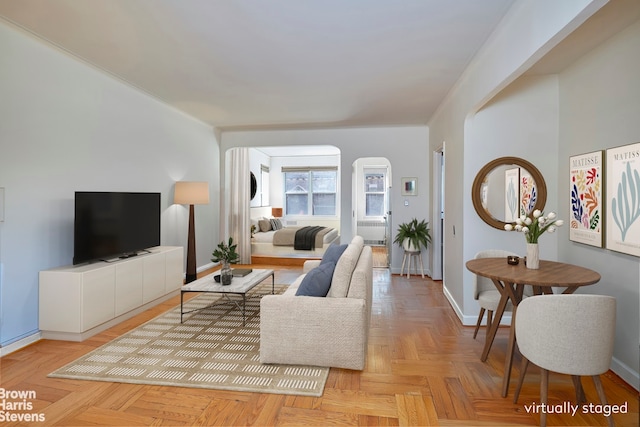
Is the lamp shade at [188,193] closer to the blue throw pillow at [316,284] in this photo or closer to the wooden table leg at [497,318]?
the blue throw pillow at [316,284]

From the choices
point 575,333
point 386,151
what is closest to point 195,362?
point 575,333

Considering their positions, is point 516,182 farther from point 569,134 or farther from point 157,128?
point 157,128

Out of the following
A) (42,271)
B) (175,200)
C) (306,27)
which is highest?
(306,27)

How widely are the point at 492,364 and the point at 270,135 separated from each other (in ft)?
16.7

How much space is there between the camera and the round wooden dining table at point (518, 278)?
2.24 metres

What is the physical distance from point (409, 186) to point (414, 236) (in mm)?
929

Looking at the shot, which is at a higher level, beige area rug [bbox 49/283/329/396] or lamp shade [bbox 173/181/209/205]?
lamp shade [bbox 173/181/209/205]

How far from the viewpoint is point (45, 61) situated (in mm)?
3115

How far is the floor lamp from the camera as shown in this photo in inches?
196

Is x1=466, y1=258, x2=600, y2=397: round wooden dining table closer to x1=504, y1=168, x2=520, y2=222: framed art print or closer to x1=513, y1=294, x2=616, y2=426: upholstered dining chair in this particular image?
x1=513, y1=294, x2=616, y2=426: upholstered dining chair

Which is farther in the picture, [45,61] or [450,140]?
[450,140]

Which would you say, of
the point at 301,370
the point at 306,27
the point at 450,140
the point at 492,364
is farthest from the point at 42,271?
the point at 450,140

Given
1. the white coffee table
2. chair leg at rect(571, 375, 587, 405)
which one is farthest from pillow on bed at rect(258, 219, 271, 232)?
chair leg at rect(571, 375, 587, 405)

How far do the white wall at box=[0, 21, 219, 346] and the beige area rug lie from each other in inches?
34.9
